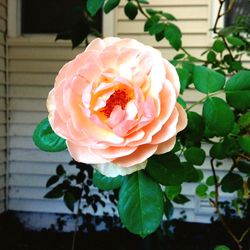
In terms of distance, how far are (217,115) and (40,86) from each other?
253 centimetres

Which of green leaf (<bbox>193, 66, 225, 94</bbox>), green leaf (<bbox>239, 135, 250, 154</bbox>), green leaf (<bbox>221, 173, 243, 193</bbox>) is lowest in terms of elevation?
green leaf (<bbox>221, 173, 243, 193</bbox>)

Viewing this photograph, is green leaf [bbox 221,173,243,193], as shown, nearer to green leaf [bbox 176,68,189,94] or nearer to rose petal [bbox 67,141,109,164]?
green leaf [bbox 176,68,189,94]

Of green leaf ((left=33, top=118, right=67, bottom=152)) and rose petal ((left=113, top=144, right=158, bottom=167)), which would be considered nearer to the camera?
rose petal ((left=113, top=144, right=158, bottom=167))

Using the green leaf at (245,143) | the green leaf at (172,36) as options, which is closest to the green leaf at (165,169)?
the green leaf at (245,143)

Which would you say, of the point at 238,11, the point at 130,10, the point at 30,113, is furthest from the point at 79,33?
the point at 238,11

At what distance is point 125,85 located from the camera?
0.44m

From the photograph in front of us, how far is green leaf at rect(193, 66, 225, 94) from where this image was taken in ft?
2.14

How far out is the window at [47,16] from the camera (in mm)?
2928

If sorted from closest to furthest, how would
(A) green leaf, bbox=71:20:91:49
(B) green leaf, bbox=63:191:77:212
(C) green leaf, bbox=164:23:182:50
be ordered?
(C) green leaf, bbox=164:23:182:50 → (A) green leaf, bbox=71:20:91:49 → (B) green leaf, bbox=63:191:77:212

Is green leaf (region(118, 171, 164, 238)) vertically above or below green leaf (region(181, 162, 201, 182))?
above

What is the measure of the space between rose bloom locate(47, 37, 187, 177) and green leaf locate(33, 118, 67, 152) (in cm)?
8

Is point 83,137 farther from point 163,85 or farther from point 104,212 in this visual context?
point 104,212

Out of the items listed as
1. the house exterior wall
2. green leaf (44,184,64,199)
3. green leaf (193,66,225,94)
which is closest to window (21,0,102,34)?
the house exterior wall

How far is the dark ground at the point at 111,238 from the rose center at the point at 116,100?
2.54 m
